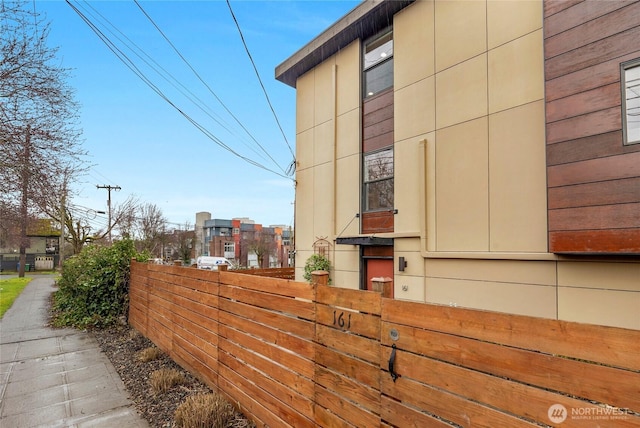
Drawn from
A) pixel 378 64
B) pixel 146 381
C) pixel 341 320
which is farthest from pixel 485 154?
pixel 146 381

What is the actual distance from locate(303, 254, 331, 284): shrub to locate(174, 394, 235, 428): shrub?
4.45m

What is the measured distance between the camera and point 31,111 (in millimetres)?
5066

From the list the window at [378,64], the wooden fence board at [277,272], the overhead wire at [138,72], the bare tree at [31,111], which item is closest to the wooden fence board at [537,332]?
the bare tree at [31,111]

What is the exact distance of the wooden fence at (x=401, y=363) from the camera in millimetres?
1334

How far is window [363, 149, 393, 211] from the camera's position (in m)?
7.14

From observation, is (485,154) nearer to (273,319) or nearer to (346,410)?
(273,319)

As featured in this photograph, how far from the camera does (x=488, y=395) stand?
5.33 feet

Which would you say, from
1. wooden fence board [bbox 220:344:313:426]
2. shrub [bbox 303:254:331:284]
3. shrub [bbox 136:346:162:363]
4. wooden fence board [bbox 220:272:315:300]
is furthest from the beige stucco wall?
wooden fence board [bbox 220:344:313:426]

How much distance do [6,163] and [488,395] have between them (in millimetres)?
6322

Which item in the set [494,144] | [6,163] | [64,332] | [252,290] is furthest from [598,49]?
[64,332]

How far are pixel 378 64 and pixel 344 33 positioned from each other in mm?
1168

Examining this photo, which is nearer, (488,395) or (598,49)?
(488,395)

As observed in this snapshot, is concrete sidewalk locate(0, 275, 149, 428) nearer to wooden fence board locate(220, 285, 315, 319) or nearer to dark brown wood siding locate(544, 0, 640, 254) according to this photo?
wooden fence board locate(220, 285, 315, 319)

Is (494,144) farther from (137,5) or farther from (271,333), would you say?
(137,5)
